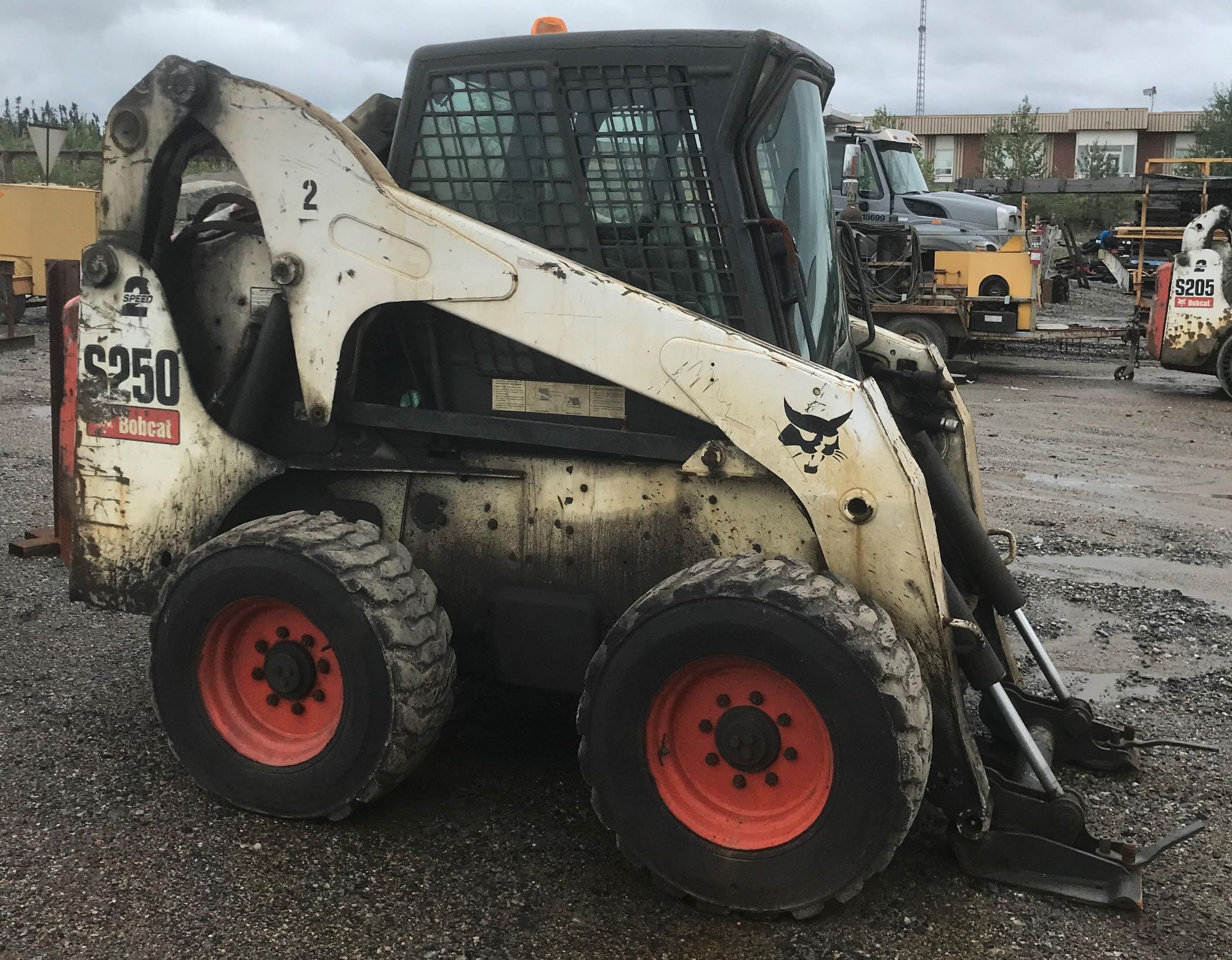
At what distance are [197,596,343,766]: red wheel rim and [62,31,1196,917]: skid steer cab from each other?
0.01 meters

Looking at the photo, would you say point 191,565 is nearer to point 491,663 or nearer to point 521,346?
point 491,663

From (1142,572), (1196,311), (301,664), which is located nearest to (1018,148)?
(1196,311)

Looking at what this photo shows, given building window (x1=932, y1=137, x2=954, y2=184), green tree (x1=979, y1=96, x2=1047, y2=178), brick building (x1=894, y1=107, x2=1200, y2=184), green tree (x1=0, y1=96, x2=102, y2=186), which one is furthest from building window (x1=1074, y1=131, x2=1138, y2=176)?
green tree (x1=0, y1=96, x2=102, y2=186)

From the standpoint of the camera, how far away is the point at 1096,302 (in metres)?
27.1

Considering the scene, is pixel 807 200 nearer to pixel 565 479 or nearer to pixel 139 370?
pixel 565 479

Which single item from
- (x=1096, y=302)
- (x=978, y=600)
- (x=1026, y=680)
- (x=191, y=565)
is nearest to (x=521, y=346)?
(x=191, y=565)

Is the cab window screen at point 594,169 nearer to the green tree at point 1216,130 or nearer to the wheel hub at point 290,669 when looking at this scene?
the wheel hub at point 290,669

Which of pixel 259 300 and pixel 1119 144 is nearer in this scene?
pixel 259 300

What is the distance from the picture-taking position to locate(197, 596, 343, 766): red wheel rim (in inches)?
146

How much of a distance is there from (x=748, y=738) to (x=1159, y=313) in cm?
1258

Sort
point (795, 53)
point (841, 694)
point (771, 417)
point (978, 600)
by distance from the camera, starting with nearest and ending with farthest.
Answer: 1. point (841, 694)
2. point (771, 417)
3. point (795, 53)
4. point (978, 600)

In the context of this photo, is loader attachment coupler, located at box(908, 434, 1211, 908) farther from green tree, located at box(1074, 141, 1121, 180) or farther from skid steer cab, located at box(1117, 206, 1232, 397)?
green tree, located at box(1074, 141, 1121, 180)

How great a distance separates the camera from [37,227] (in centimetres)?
1777

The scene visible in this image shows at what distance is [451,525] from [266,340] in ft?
2.69
